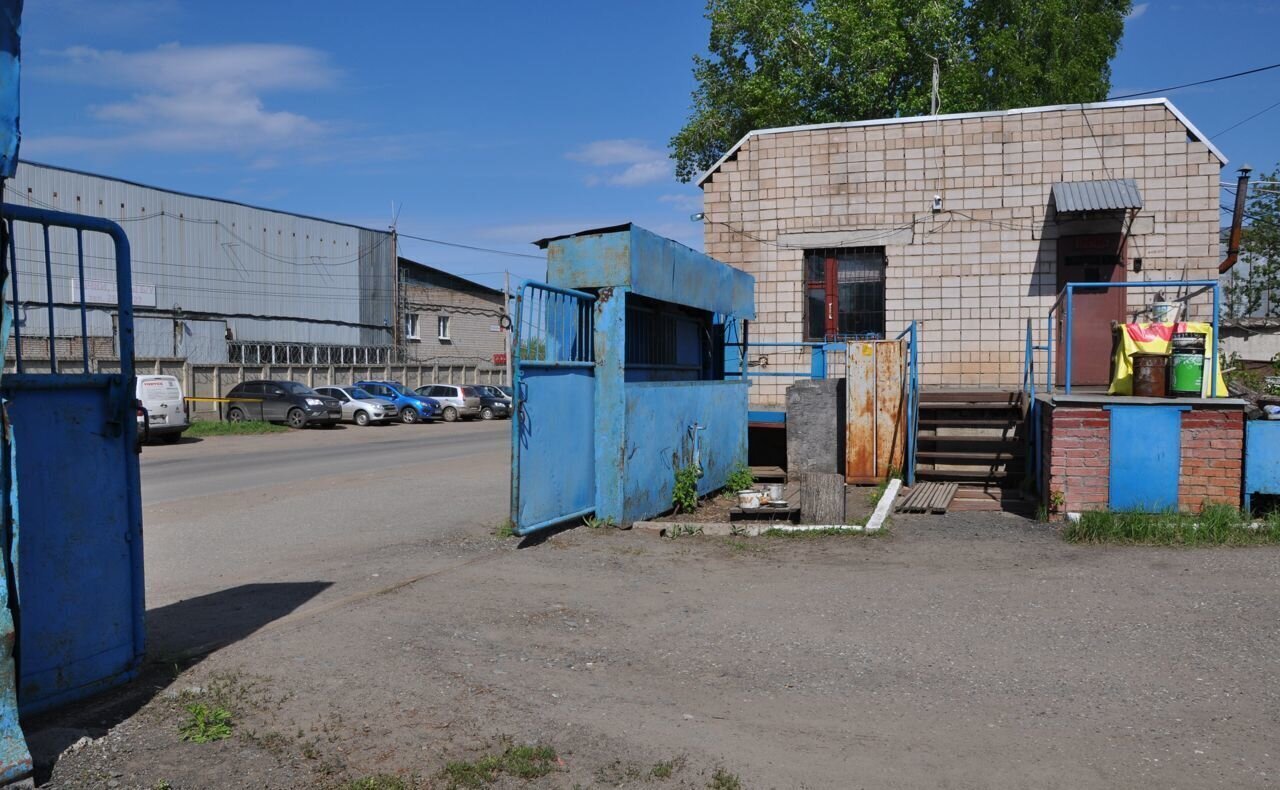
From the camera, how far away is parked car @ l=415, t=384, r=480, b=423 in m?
34.7

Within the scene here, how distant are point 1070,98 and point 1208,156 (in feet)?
53.2

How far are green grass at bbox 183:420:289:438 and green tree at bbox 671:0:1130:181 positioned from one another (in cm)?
1842

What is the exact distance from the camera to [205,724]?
4.18m

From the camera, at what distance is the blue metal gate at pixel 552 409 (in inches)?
317

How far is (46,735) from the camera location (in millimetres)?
3938

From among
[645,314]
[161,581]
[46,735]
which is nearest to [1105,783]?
[46,735]

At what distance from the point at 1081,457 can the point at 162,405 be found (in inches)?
831

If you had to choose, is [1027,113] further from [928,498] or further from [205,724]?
[205,724]

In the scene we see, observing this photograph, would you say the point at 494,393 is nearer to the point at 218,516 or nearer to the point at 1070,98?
the point at 1070,98

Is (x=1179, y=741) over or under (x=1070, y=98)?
under

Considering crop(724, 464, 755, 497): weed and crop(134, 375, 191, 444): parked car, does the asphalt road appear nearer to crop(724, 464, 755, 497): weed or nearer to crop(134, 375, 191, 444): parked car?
crop(134, 375, 191, 444): parked car

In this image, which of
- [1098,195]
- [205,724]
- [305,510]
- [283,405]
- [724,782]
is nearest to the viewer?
[724,782]

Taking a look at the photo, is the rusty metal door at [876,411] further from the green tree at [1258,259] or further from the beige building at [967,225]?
the green tree at [1258,259]

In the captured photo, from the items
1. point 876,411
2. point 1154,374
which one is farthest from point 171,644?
point 876,411
